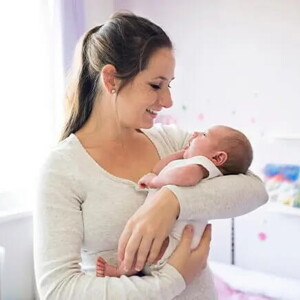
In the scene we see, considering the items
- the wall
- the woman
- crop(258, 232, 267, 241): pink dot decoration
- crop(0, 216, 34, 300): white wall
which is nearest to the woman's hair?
the woman

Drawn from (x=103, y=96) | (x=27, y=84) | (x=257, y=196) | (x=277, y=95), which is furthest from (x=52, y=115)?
(x=257, y=196)

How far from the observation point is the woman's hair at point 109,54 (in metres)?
1.15

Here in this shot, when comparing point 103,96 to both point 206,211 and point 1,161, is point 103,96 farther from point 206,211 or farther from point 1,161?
point 1,161

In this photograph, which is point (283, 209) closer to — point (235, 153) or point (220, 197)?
point (235, 153)

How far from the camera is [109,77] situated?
116 centimetres

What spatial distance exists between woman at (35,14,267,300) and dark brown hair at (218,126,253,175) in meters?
0.04

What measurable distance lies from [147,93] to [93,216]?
0.32m

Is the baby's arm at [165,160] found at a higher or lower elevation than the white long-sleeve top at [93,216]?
higher

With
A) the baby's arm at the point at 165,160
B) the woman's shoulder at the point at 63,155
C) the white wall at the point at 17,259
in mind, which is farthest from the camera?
the white wall at the point at 17,259

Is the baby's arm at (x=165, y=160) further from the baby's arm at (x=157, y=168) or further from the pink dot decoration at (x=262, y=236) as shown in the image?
the pink dot decoration at (x=262, y=236)

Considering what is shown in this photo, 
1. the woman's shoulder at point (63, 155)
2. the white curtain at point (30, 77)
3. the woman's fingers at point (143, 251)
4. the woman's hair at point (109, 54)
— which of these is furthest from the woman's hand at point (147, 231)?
the white curtain at point (30, 77)

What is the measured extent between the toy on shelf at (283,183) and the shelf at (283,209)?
0.07ft

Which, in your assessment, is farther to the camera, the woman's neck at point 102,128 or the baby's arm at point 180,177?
the woman's neck at point 102,128

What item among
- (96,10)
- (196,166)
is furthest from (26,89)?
(196,166)
